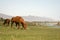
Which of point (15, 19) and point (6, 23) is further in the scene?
point (6, 23)

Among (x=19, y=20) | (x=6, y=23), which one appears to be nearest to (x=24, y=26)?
(x=19, y=20)

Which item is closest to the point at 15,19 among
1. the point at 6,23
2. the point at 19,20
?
the point at 19,20

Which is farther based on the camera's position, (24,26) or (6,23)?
(6,23)

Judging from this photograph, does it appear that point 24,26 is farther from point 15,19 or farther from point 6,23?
point 6,23

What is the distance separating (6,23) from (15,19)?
11015 millimetres

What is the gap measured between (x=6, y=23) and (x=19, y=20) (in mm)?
11564

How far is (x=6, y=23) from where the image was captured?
148ft

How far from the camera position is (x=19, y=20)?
1353 inches

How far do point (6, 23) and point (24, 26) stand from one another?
12858mm

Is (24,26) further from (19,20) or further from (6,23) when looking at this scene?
(6,23)

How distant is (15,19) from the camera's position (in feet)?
114

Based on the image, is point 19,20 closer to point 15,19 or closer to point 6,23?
point 15,19

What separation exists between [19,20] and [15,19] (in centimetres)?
91

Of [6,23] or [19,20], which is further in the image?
[6,23]
